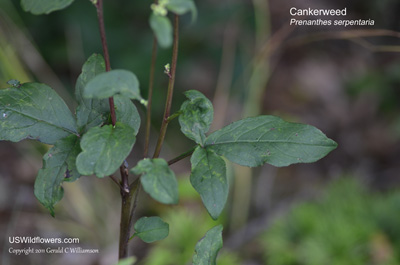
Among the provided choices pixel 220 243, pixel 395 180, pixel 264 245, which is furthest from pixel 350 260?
pixel 220 243

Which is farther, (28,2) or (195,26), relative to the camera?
(195,26)

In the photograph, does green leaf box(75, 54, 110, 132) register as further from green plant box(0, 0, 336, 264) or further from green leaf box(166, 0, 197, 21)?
green leaf box(166, 0, 197, 21)

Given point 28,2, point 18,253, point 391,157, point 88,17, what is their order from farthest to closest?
point 391,157 → point 88,17 → point 18,253 → point 28,2

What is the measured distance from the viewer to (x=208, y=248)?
841 millimetres

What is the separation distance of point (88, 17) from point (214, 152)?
164 centimetres

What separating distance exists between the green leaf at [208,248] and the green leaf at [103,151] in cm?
26

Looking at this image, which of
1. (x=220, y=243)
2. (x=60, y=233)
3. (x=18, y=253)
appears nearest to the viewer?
(x=220, y=243)

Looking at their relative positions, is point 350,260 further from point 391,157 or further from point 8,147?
point 8,147

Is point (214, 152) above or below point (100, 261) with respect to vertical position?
above

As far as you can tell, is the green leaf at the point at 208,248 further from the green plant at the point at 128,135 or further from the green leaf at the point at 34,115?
the green leaf at the point at 34,115

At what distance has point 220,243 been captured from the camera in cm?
84

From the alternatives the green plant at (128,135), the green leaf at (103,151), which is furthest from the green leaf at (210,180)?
the green leaf at (103,151)

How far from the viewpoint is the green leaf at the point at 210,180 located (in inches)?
27.5

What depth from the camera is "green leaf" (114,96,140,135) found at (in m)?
0.80
